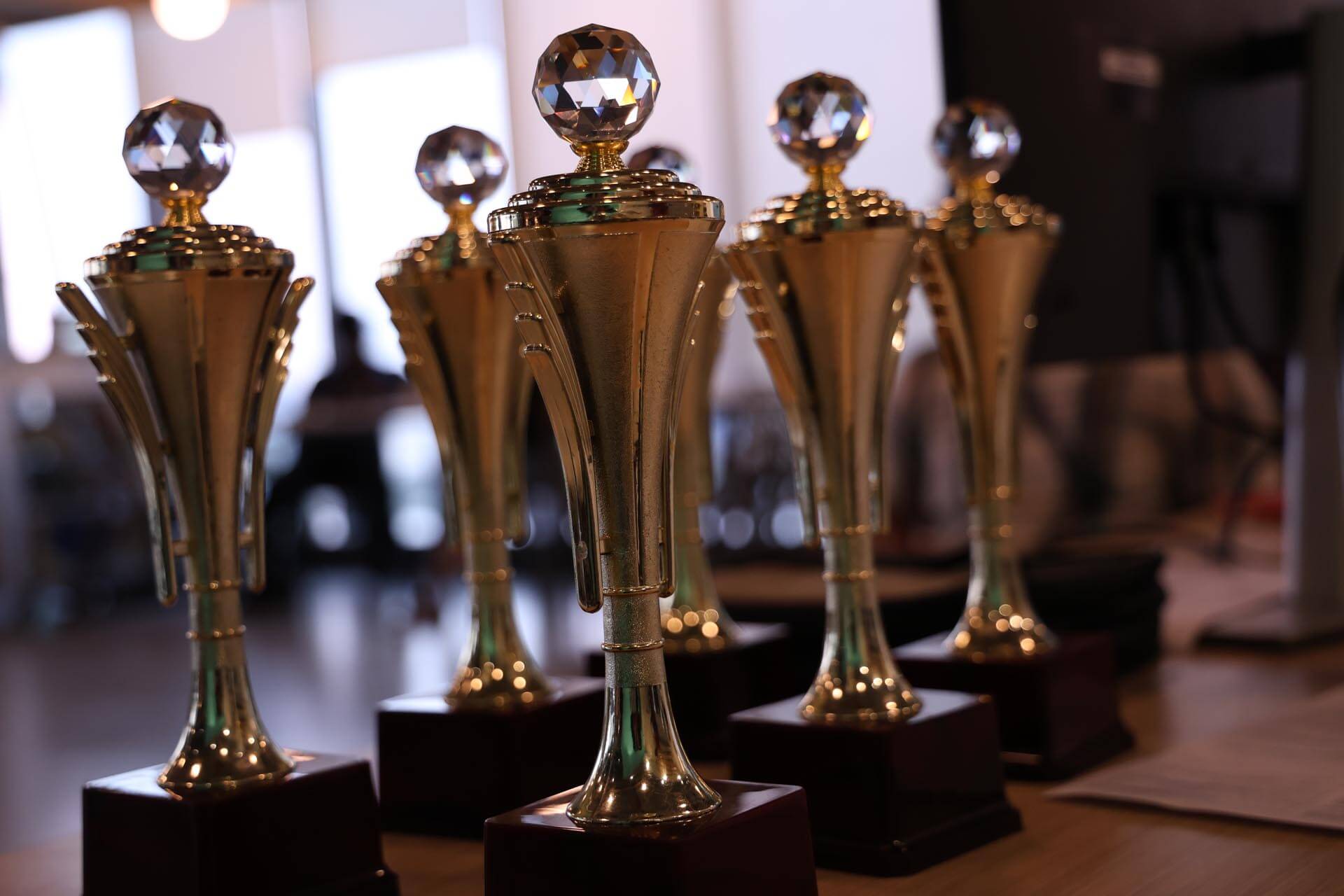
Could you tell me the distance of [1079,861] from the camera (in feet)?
2.08

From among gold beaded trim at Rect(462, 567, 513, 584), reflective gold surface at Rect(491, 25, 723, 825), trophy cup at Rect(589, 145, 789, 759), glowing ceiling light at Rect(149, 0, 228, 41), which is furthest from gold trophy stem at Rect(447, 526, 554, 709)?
glowing ceiling light at Rect(149, 0, 228, 41)

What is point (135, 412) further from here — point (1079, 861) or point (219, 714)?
point (1079, 861)

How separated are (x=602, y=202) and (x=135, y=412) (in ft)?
0.81

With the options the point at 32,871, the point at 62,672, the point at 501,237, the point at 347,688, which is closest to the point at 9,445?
the point at 62,672

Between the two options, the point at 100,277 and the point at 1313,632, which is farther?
the point at 1313,632

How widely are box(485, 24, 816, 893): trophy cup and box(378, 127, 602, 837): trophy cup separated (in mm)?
183

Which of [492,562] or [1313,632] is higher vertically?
[492,562]

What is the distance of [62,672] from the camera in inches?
112

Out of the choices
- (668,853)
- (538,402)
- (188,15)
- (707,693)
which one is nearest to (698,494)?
(707,693)

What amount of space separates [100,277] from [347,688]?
67.5 inches

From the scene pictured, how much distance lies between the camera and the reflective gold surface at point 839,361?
662 mm

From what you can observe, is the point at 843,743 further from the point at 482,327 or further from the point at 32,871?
the point at 32,871

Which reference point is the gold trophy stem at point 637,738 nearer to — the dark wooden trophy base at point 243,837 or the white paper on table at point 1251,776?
the dark wooden trophy base at point 243,837

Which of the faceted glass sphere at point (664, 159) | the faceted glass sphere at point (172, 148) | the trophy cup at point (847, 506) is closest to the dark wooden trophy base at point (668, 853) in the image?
the trophy cup at point (847, 506)
